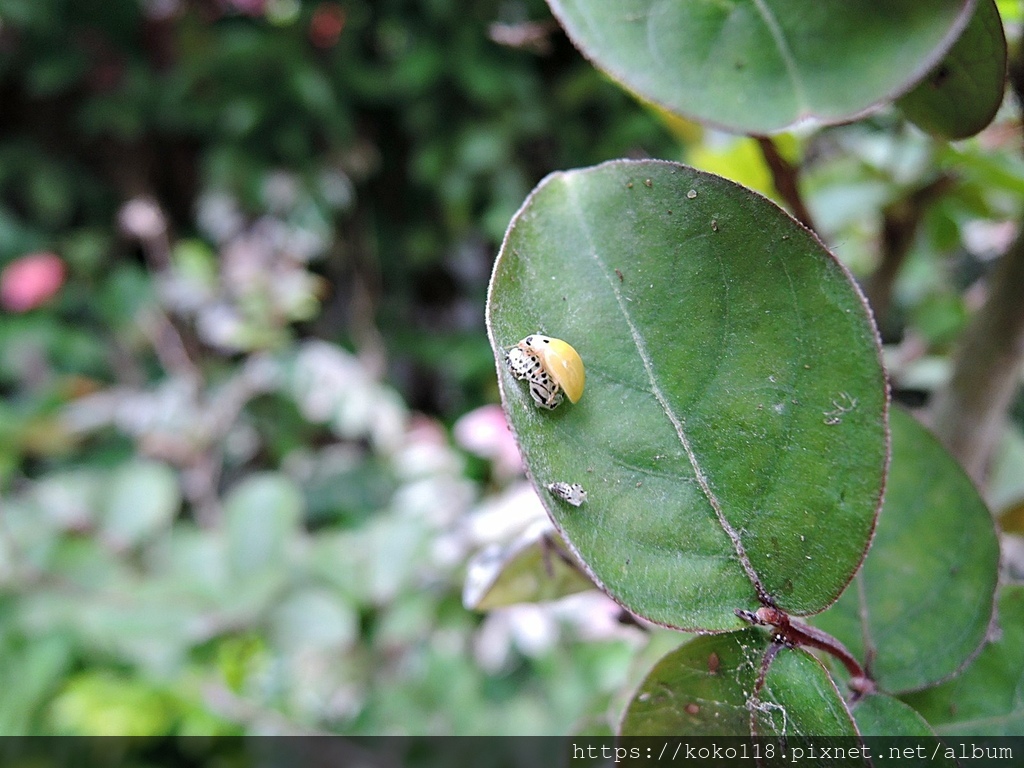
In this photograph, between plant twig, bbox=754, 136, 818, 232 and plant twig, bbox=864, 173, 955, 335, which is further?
plant twig, bbox=864, 173, 955, 335

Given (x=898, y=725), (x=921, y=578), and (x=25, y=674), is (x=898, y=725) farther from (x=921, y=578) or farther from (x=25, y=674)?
(x=25, y=674)

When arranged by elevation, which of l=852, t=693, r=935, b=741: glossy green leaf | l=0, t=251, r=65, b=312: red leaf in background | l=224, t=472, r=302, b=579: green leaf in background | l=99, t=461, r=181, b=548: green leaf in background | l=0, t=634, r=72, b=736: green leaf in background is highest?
l=852, t=693, r=935, b=741: glossy green leaf

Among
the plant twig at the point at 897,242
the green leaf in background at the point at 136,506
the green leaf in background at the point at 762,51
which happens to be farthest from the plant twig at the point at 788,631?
the green leaf in background at the point at 136,506

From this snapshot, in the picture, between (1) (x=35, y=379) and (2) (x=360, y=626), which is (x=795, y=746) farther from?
(1) (x=35, y=379)

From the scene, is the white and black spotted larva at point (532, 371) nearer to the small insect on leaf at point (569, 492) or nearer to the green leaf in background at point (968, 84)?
the small insect on leaf at point (569, 492)

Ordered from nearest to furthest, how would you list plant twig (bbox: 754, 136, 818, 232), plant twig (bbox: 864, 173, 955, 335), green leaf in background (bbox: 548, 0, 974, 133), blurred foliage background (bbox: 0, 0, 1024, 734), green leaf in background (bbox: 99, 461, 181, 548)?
green leaf in background (bbox: 548, 0, 974, 133) → plant twig (bbox: 754, 136, 818, 232) → plant twig (bbox: 864, 173, 955, 335) → blurred foliage background (bbox: 0, 0, 1024, 734) → green leaf in background (bbox: 99, 461, 181, 548)

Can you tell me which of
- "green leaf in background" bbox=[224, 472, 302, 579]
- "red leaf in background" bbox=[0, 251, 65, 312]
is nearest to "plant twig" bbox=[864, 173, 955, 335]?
"green leaf in background" bbox=[224, 472, 302, 579]

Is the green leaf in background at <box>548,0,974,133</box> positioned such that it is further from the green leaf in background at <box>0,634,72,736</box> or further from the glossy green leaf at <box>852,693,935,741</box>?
the green leaf in background at <box>0,634,72,736</box>

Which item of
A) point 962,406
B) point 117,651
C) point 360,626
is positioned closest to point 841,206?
point 962,406
